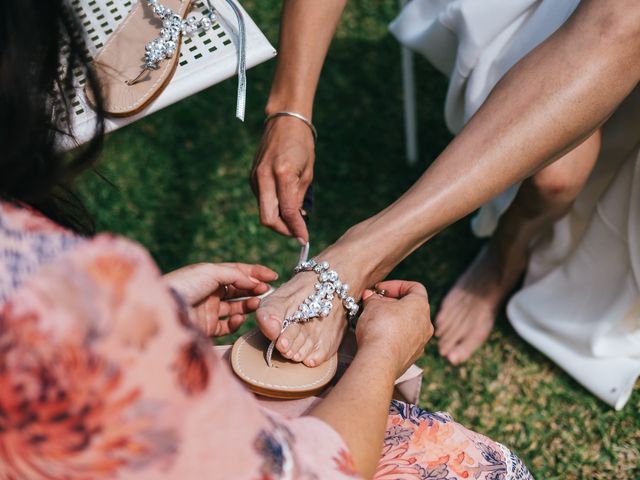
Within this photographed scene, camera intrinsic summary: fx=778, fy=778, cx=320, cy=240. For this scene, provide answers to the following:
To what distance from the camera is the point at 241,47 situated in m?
1.22

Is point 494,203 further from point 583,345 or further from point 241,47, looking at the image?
point 241,47

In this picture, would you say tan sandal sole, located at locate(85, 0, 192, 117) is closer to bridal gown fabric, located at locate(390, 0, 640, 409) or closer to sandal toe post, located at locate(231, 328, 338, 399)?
sandal toe post, located at locate(231, 328, 338, 399)

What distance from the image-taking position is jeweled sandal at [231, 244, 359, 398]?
3.49 ft

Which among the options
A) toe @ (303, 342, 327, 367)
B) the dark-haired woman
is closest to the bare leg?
toe @ (303, 342, 327, 367)

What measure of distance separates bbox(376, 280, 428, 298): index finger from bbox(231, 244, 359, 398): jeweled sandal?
0.06 metres

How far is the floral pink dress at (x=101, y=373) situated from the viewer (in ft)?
1.91

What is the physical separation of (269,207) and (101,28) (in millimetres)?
408

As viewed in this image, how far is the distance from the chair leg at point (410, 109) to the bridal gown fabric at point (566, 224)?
0.87 feet

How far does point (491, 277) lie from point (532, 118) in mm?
713

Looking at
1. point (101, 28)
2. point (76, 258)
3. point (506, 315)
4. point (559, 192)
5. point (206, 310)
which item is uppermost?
point (76, 258)

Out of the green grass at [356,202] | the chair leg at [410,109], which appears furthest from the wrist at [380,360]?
the chair leg at [410,109]

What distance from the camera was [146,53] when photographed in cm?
121

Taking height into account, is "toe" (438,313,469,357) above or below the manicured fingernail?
below

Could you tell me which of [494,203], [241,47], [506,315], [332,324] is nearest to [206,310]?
[332,324]
